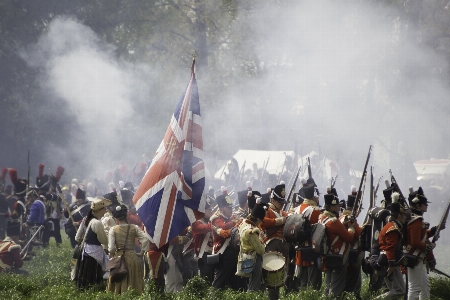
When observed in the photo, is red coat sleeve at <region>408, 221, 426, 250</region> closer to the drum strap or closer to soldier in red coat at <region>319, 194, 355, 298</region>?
soldier in red coat at <region>319, 194, 355, 298</region>

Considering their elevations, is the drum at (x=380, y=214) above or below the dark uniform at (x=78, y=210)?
below

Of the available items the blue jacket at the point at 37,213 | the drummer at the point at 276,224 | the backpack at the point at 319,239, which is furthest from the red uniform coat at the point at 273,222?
the blue jacket at the point at 37,213

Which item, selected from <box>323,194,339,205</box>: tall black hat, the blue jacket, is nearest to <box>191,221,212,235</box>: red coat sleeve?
<box>323,194,339,205</box>: tall black hat

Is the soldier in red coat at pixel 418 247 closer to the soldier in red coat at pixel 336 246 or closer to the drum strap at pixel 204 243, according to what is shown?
the soldier in red coat at pixel 336 246

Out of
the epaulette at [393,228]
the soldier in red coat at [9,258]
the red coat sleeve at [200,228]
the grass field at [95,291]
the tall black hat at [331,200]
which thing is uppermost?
the tall black hat at [331,200]

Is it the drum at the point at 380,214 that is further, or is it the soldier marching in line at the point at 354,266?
the soldier marching in line at the point at 354,266

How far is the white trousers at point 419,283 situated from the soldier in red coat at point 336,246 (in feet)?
3.86

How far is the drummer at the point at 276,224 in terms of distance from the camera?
32.5ft

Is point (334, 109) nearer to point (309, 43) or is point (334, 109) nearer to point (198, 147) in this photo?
point (309, 43)

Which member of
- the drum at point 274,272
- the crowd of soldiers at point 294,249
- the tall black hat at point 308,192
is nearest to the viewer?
the crowd of soldiers at point 294,249

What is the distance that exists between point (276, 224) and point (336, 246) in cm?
89

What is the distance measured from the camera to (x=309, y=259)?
33.0ft

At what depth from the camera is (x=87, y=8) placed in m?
31.7

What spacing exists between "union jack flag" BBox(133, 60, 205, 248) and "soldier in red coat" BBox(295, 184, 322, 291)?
5.14 feet
